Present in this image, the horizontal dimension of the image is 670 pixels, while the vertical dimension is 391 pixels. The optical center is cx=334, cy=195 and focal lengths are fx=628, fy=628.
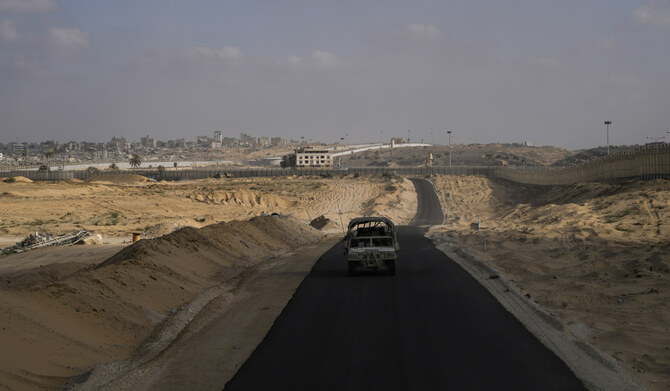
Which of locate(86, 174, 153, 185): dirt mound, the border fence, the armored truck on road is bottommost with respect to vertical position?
the armored truck on road

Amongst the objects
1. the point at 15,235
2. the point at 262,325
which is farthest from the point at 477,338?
the point at 15,235

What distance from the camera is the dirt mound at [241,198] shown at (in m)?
82.2

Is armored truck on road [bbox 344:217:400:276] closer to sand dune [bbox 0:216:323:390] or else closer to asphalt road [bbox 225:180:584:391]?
asphalt road [bbox 225:180:584:391]

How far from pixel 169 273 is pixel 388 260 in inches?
329

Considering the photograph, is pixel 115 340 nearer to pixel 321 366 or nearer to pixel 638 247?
pixel 321 366

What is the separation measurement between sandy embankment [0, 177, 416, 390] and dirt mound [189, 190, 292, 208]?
1280cm

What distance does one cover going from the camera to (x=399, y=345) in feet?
46.9

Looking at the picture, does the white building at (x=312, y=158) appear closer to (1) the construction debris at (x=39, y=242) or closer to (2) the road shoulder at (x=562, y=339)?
(1) the construction debris at (x=39, y=242)

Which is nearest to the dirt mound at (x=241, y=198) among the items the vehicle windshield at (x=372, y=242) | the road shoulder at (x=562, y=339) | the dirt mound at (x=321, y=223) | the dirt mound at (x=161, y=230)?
the dirt mound at (x=321, y=223)

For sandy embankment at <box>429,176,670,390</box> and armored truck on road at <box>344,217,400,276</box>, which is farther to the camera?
armored truck on road at <box>344,217,400,276</box>

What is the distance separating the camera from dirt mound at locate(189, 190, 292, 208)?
82.2 metres

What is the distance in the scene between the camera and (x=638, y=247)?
2861cm

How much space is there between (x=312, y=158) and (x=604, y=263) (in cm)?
16488

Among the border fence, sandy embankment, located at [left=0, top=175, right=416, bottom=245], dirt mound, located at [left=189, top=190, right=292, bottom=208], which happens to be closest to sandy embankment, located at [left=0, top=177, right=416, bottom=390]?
sandy embankment, located at [left=0, top=175, right=416, bottom=245]
